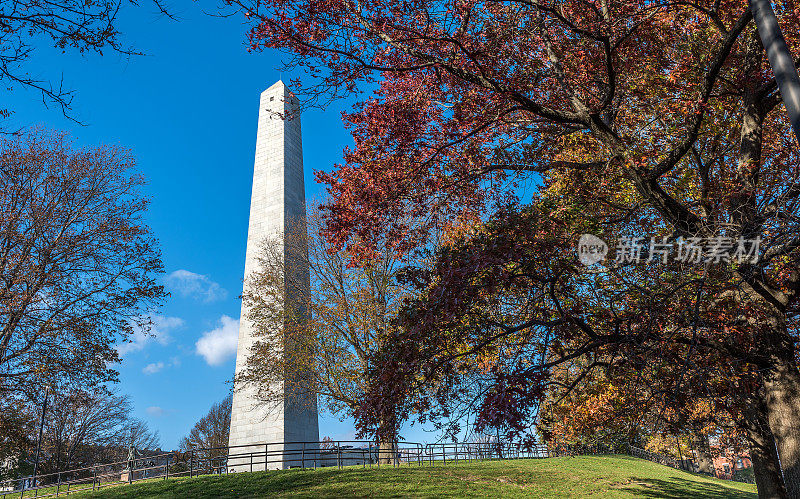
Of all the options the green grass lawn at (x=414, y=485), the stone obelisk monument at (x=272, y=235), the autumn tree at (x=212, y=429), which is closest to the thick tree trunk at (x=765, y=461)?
the green grass lawn at (x=414, y=485)

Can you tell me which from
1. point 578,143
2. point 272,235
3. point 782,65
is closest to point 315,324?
point 272,235

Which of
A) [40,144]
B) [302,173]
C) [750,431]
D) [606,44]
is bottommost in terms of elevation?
[750,431]

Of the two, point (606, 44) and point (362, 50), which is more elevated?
point (362, 50)

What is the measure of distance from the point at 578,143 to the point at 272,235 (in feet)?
51.1

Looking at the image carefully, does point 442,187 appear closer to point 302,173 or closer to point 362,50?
point 362,50

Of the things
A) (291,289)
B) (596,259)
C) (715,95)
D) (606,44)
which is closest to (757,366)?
(596,259)

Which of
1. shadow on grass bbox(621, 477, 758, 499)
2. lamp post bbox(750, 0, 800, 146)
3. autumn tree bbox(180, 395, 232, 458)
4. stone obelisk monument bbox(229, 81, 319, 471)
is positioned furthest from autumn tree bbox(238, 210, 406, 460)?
autumn tree bbox(180, 395, 232, 458)

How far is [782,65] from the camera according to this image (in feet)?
14.6

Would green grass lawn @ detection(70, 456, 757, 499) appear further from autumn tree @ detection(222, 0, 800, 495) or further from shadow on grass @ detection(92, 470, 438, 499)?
autumn tree @ detection(222, 0, 800, 495)

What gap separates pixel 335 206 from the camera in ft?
27.4

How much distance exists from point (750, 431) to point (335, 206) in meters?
8.87

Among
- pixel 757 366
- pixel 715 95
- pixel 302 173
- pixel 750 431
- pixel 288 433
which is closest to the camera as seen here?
pixel 757 366

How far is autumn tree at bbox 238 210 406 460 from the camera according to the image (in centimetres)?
1884

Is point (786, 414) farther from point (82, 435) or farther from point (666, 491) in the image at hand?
point (82, 435)
